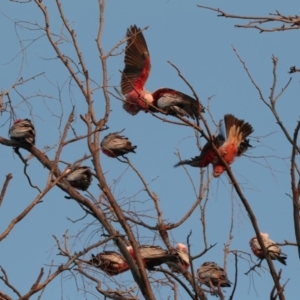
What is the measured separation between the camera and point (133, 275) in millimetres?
6090

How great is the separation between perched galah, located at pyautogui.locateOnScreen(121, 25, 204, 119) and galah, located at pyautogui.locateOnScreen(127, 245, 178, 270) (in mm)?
1136

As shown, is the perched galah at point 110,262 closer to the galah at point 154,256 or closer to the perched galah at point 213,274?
the galah at point 154,256

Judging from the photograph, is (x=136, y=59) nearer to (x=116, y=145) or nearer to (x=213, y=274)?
(x=116, y=145)

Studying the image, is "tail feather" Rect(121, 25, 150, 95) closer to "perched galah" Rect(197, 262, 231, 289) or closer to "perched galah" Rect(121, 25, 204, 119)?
"perched galah" Rect(121, 25, 204, 119)

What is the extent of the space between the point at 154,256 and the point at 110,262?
0.49 metres

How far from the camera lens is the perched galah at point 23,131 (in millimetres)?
6625

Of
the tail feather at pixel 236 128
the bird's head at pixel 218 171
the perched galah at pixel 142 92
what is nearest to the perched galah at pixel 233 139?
the tail feather at pixel 236 128

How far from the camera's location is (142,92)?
27.9ft

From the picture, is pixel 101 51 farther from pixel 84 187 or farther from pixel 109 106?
pixel 84 187

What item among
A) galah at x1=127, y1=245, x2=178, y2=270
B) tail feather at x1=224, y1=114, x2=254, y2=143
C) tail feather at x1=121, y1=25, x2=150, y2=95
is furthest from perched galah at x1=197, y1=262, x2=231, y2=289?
tail feather at x1=121, y1=25, x2=150, y2=95

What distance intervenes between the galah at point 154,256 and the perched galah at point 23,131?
128 centimetres

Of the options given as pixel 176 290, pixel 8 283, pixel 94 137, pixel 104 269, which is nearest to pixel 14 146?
pixel 94 137

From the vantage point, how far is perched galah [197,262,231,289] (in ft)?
23.4

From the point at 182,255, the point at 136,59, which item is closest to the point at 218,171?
the point at 182,255
